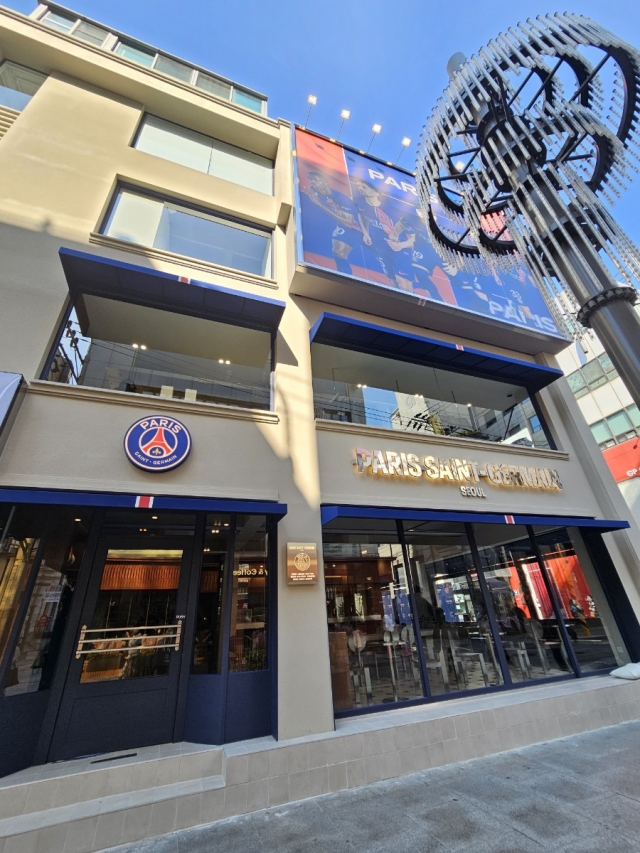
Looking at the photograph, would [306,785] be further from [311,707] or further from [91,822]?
[91,822]

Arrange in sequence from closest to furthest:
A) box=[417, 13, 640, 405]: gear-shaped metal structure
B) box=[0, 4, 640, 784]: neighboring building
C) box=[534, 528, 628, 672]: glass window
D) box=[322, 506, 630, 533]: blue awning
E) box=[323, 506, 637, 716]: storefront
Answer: box=[417, 13, 640, 405]: gear-shaped metal structure
box=[0, 4, 640, 784]: neighboring building
box=[322, 506, 630, 533]: blue awning
box=[323, 506, 637, 716]: storefront
box=[534, 528, 628, 672]: glass window

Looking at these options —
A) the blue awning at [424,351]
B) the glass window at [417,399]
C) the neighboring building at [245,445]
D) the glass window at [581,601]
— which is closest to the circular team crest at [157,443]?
the neighboring building at [245,445]

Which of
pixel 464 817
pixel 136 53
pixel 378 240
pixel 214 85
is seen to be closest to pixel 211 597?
pixel 464 817

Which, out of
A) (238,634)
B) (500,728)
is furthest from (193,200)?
(500,728)

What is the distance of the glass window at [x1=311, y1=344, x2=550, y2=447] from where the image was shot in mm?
8203

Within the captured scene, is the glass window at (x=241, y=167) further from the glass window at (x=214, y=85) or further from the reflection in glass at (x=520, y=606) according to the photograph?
the reflection in glass at (x=520, y=606)

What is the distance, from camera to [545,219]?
3.07m

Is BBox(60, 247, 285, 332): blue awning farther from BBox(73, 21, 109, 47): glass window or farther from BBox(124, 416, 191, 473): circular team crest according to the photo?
BBox(73, 21, 109, 47): glass window

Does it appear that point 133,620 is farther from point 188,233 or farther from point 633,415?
point 633,415

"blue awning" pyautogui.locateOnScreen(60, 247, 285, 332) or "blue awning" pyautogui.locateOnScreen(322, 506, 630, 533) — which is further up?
"blue awning" pyautogui.locateOnScreen(60, 247, 285, 332)

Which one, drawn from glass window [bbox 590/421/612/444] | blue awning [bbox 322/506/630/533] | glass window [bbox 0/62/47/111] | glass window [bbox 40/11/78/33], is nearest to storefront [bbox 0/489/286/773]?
blue awning [bbox 322/506/630/533]

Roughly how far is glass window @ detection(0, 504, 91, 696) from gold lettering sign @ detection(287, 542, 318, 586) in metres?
3.13

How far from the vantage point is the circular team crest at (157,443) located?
5754 mm

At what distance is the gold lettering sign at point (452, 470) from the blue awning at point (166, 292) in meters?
3.47
